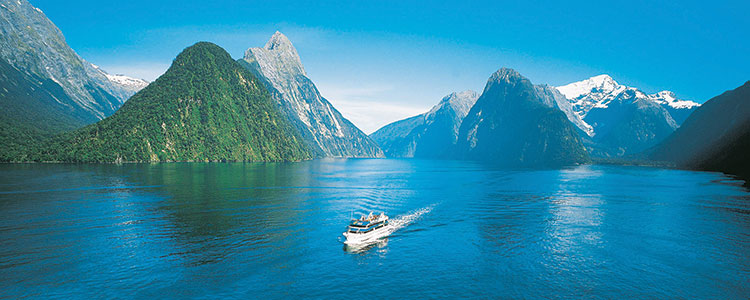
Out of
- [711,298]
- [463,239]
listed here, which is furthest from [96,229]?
[711,298]

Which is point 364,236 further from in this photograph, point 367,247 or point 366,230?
point 367,247

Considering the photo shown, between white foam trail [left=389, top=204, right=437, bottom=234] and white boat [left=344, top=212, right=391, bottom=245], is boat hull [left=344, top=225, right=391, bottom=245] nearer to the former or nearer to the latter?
white boat [left=344, top=212, right=391, bottom=245]

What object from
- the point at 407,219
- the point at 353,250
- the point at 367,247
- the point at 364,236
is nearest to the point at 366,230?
the point at 364,236

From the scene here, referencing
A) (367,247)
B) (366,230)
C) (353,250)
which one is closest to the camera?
(353,250)

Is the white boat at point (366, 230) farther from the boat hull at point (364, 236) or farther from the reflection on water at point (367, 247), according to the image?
the reflection on water at point (367, 247)

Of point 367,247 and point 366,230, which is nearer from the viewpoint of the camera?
point 367,247

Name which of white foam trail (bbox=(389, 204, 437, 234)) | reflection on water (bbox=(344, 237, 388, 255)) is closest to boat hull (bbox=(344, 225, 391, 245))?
reflection on water (bbox=(344, 237, 388, 255))

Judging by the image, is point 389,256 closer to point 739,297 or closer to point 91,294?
point 91,294
